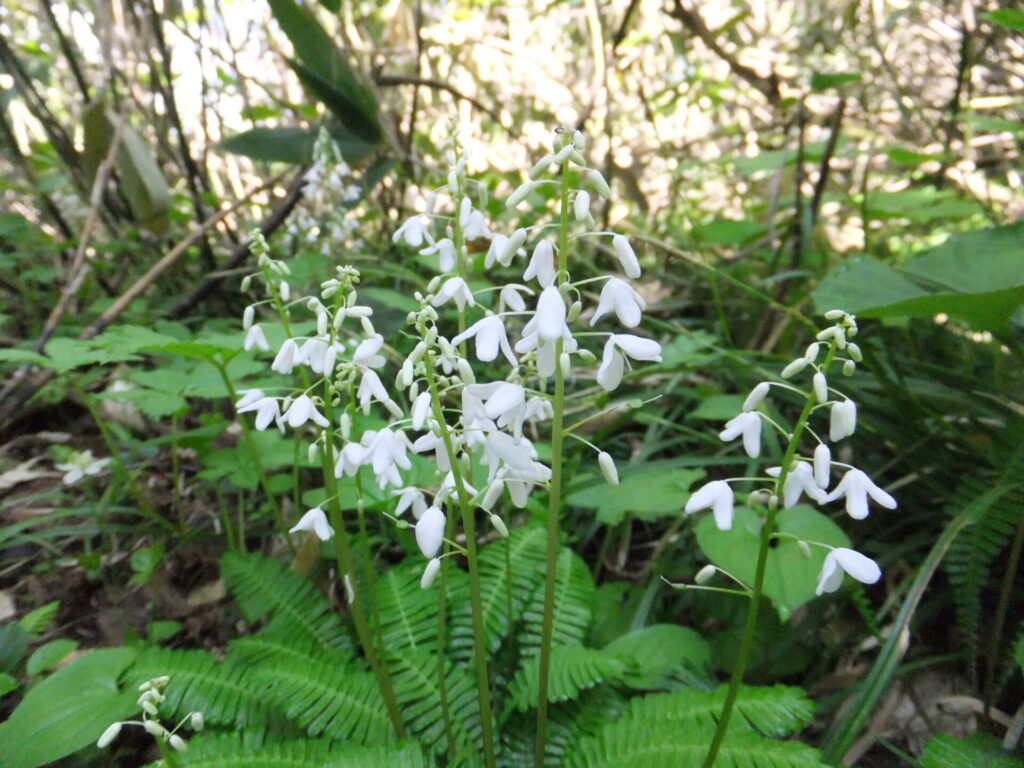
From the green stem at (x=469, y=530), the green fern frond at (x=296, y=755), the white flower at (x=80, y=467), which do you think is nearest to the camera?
the green stem at (x=469, y=530)

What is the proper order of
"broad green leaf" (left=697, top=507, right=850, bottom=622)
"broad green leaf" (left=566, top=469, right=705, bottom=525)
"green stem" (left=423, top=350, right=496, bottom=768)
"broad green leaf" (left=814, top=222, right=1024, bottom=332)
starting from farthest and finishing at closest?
1. "broad green leaf" (left=814, top=222, right=1024, bottom=332)
2. "broad green leaf" (left=566, top=469, right=705, bottom=525)
3. "broad green leaf" (left=697, top=507, right=850, bottom=622)
4. "green stem" (left=423, top=350, right=496, bottom=768)

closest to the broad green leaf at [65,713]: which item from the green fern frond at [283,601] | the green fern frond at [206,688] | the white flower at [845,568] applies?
the green fern frond at [206,688]

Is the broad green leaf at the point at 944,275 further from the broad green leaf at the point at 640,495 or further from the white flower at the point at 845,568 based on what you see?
the white flower at the point at 845,568

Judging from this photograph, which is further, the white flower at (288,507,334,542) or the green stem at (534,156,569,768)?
the white flower at (288,507,334,542)

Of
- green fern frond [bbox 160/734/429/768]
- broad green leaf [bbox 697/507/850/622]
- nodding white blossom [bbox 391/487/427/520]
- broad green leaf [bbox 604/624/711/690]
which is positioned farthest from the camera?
broad green leaf [bbox 604/624/711/690]

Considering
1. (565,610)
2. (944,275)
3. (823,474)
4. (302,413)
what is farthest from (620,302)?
(944,275)

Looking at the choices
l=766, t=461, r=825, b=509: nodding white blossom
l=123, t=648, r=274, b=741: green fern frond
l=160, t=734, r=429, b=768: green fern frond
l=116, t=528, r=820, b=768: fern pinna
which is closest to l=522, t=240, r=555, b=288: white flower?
l=766, t=461, r=825, b=509: nodding white blossom

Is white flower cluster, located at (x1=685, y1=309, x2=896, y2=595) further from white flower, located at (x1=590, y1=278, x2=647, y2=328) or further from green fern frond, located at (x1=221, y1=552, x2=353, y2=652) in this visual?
green fern frond, located at (x1=221, y1=552, x2=353, y2=652)
